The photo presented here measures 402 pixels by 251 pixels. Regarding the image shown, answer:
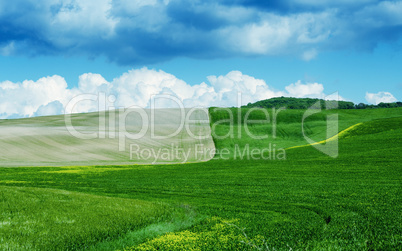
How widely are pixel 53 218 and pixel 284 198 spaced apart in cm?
1210

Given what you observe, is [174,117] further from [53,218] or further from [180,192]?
[53,218]

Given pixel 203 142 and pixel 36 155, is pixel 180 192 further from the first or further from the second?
pixel 203 142

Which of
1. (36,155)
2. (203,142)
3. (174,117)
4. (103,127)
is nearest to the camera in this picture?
(36,155)

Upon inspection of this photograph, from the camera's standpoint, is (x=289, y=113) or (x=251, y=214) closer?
(x=251, y=214)

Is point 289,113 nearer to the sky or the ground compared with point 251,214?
nearer to the sky

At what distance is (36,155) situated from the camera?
5138 centimetres

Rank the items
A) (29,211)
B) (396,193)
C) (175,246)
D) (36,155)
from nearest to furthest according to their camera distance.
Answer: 1. (175,246)
2. (29,211)
3. (396,193)
4. (36,155)

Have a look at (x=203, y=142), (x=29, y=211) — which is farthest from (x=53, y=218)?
(x=203, y=142)

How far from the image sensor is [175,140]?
67.7 m

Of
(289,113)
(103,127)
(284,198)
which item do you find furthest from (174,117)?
(284,198)

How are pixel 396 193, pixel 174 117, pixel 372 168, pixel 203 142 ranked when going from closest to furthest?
pixel 396 193 → pixel 372 168 → pixel 203 142 → pixel 174 117

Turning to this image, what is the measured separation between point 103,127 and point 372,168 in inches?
2341

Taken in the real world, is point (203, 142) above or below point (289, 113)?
below

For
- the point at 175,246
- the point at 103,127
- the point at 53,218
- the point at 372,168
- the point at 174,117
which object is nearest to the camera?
the point at 175,246
